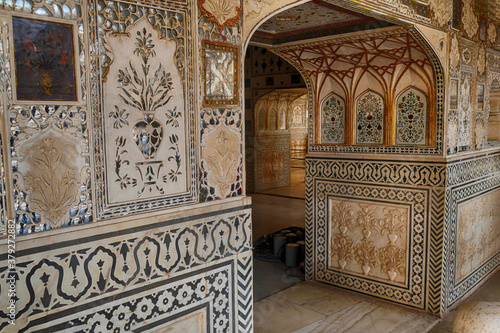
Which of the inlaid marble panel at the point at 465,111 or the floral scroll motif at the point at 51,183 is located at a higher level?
the inlaid marble panel at the point at 465,111

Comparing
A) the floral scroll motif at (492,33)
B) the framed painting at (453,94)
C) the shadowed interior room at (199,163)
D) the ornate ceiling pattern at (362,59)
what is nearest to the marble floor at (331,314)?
the shadowed interior room at (199,163)

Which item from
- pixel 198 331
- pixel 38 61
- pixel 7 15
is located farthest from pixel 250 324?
pixel 7 15

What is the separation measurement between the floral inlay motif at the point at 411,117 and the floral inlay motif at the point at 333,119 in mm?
551

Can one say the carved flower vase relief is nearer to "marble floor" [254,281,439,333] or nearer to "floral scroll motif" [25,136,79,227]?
"floral scroll motif" [25,136,79,227]

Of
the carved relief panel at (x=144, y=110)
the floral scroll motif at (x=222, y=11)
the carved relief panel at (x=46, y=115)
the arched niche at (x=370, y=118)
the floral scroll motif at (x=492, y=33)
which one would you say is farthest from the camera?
the floral scroll motif at (x=492, y=33)

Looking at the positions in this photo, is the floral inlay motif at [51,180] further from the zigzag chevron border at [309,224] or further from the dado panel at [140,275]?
the zigzag chevron border at [309,224]

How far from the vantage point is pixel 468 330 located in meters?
2.93

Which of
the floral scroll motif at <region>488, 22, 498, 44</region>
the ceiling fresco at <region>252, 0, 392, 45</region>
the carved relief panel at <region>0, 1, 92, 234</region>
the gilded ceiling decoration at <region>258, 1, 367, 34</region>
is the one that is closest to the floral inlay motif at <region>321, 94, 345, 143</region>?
the ceiling fresco at <region>252, 0, 392, 45</region>

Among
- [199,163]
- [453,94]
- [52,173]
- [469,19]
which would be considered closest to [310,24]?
[453,94]

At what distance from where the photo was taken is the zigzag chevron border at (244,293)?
2080mm

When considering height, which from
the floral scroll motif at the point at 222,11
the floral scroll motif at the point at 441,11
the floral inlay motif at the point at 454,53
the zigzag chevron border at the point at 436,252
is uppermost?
the floral scroll motif at the point at 441,11

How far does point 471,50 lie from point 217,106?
322 cm

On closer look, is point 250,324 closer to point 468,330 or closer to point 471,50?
point 468,330

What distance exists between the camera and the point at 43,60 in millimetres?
1414
